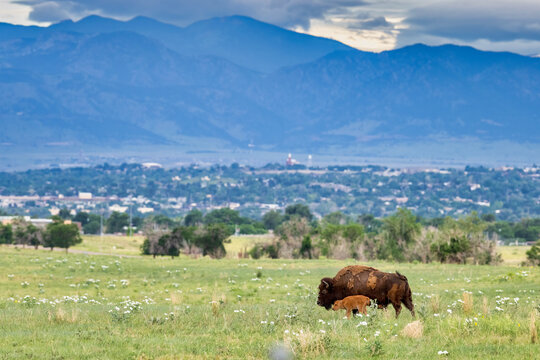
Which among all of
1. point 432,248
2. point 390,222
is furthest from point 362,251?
point 432,248

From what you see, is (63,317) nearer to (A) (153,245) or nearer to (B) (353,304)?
(B) (353,304)

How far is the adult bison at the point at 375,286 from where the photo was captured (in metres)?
Answer: 18.4

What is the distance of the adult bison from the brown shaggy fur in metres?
0.30

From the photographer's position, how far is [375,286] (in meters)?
18.4

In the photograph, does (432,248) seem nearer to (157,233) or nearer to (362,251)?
(362,251)

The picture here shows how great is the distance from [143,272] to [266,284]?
10602 mm

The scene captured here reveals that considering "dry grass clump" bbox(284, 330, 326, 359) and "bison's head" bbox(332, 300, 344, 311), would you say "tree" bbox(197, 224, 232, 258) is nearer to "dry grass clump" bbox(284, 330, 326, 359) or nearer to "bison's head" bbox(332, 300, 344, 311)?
"bison's head" bbox(332, 300, 344, 311)

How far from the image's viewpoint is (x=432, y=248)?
59.0 metres

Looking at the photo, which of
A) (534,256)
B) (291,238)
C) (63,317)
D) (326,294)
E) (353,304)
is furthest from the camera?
(291,238)

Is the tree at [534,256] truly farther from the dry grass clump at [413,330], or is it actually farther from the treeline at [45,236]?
the treeline at [45,236]

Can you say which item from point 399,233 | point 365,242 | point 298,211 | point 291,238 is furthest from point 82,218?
point 399,233

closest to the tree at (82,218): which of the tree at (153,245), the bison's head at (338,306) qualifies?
the tree at (153,245)

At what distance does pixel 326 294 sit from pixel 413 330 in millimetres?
3892

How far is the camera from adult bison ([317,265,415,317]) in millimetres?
18438
